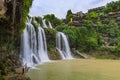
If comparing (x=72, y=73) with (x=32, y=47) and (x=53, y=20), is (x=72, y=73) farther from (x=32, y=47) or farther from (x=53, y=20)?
(x=53, y=20)

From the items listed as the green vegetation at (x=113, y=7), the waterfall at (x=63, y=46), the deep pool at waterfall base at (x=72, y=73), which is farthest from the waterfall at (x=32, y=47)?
the green vegetation at (x=113, y=7)

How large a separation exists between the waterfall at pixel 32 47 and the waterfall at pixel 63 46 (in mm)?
2600

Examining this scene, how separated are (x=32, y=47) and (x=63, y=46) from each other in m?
6.86

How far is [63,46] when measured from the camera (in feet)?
111

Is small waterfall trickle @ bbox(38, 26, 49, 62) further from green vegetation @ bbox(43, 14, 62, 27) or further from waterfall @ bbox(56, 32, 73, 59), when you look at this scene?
green vegetation @ bbox(43, 14, 62, 27)

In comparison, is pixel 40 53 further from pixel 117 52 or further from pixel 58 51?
pixel 117 52

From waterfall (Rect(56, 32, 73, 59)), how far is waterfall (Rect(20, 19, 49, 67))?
2600 mm

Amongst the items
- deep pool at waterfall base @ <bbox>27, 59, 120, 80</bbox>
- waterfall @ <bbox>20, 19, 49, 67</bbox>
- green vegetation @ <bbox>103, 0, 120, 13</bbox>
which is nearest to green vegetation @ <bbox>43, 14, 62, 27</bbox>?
waterfall @ <bbox>20, 19, 49, 67</bbox>

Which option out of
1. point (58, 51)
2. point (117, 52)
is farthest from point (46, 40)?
point (117, 52)

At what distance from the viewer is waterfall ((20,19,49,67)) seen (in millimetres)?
24675

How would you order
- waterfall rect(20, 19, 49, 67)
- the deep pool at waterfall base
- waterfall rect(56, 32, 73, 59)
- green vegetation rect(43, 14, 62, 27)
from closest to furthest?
1. the deep pool at waterfall base
2. waterfall rect(20, 19, 49, 67)
3. waterfall rect(56, 32, 73, 59)
4. green vegetation rect(43, 14, 62, 27)

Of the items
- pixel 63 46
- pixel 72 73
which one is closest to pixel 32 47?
pixel 63 46

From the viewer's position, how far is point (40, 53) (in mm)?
29359

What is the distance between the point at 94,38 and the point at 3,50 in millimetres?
22319
